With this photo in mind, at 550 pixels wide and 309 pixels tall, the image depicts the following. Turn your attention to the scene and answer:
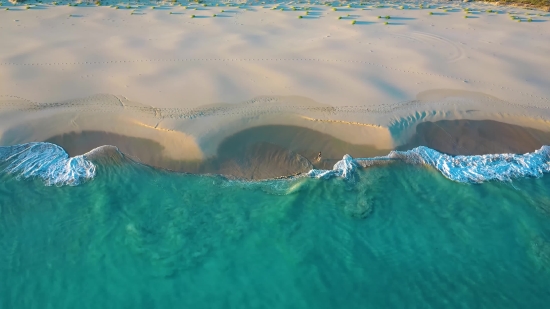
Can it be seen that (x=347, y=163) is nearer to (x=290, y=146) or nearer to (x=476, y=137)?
(x=290, y=146)

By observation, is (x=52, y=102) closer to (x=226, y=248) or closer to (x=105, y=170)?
(x=105, y=170)

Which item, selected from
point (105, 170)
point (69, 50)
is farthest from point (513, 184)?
point (69, 50)

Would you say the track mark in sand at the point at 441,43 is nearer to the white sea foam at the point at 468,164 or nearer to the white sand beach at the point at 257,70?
the white sand beach at the point at 257,70

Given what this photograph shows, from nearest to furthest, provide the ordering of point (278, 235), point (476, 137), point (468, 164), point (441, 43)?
point (278, 235), point (468, 164), point (476, 137), point (441, 43)

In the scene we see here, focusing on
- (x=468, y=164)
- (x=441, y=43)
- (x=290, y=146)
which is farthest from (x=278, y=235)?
(x=441, y=43)

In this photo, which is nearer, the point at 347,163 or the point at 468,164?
the point at 347,163

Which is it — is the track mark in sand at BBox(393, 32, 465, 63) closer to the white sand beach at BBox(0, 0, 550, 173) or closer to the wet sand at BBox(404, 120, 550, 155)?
the white sand beach at BBox(0, 0, 550, 173)
